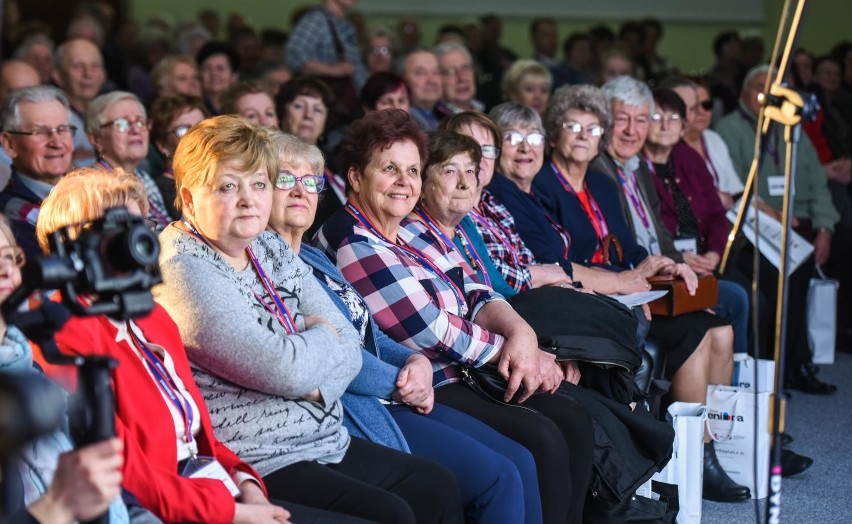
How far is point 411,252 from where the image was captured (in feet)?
9.41

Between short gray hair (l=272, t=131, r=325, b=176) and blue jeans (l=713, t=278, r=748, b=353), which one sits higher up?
short gray hair (l=272, t=131, r=325, b=176)

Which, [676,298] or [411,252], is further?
[676,298]

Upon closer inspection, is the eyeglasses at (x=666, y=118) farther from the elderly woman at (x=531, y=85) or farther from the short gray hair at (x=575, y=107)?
the elderly woman at (x=531, y=85)

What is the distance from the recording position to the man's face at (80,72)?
468 cm

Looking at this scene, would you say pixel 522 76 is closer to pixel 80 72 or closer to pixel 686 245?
pixel 686 245

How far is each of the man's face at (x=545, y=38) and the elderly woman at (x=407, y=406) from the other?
218 inches

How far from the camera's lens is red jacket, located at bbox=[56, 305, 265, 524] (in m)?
1.82

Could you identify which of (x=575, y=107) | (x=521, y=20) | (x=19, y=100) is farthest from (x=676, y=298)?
(x=521, y=20)

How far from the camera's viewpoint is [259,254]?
2.38 metres

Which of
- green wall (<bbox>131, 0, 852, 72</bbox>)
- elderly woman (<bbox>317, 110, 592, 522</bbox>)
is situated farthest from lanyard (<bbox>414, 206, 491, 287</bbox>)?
green wall (<bbox>131, 0, 852, 72</bbox>)

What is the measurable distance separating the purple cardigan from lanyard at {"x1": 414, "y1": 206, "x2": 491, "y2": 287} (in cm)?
150

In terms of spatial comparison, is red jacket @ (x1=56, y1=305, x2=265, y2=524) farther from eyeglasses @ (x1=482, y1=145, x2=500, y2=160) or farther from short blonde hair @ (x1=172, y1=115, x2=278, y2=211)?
eyeglasses @ (x1=482, y1=145, x2=500, y2=160)

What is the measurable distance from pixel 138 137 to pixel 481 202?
1156 millimetres

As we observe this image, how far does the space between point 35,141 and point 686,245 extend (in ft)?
8.49
